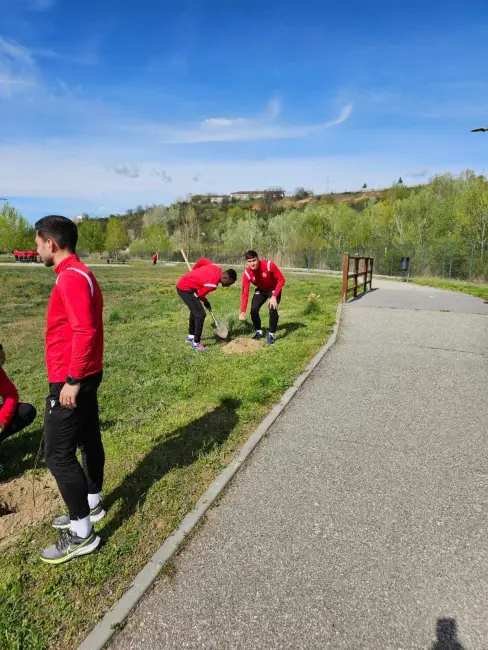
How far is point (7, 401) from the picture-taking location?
387 cm

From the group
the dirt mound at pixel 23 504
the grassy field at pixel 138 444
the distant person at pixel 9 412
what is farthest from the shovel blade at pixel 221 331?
the dirt mound at pixel 23 504

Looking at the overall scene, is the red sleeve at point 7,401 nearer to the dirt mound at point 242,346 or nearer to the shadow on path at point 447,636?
the shadow on path at point 447,636

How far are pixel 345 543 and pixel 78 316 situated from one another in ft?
7.23

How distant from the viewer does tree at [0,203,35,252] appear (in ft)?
194

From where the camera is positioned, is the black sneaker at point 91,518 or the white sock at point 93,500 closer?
the black sneaker at point 91,518

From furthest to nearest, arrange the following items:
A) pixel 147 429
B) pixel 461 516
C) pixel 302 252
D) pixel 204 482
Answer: pixel 302 252, pixel 147 429, pixel 204 482, pixel 461 516

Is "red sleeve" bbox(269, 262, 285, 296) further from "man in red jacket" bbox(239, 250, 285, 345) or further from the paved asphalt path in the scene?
the paved asphalt path

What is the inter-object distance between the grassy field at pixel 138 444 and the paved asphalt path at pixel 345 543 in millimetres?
291

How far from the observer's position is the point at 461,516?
315cm

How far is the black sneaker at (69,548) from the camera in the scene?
270 centimetres

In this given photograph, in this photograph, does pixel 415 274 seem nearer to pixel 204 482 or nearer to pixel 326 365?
pixel 326 365

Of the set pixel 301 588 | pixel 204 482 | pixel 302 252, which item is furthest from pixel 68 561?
pixel 302 252

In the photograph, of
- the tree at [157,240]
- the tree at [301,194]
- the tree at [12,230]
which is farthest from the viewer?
the tree at [301,194]

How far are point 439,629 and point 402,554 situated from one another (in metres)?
0.54
